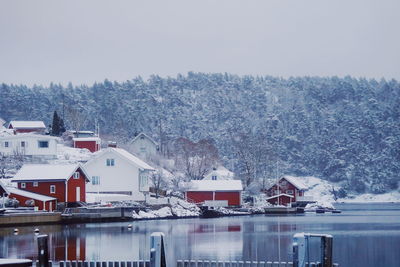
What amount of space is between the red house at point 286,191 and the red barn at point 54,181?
3841 centimetres

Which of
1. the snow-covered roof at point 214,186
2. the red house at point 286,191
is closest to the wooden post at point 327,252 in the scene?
the snow-covered roof at point 214,186

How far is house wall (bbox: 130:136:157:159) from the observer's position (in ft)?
392

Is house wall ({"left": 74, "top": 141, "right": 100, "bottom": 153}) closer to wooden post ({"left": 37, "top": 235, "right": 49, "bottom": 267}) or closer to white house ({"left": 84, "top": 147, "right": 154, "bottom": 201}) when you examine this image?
white house ({"left": 84, "top": 147, "right": 154, "bottom": 201})

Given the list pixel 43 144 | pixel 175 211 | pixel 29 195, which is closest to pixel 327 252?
pixel 29 195

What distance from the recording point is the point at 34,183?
7138cm

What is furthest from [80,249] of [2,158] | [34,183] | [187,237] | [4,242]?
[2,158]

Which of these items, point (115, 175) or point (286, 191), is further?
point (286, 191)

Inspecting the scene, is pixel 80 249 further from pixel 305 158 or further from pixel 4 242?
pixel 305 158

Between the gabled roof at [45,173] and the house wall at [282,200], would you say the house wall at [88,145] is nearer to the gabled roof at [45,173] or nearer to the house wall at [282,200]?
the house wall at [282,200]

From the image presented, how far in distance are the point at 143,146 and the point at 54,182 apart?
50.3 meters

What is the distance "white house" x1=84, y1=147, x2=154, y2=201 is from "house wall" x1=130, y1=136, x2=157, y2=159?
3617cm

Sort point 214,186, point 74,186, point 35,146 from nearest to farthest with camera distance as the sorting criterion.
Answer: point 74,186, point 35,146, point 214,186

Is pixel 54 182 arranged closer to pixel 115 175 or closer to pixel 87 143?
pixel 115 175

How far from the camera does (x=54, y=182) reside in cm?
7119
